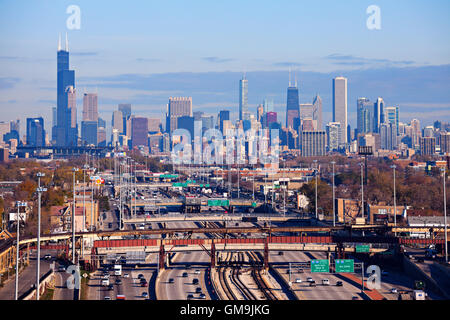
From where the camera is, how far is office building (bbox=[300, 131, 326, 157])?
170125 millimetres

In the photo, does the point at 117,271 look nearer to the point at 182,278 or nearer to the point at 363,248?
the point at 182,278

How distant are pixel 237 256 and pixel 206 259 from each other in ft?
7.26

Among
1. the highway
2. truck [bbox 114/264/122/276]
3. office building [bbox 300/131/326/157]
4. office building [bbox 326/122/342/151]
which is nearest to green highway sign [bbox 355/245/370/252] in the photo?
the highway

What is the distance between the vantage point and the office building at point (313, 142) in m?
170

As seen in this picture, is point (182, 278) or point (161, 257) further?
point (161, 257)

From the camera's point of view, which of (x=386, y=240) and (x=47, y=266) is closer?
(x=47, y=266)

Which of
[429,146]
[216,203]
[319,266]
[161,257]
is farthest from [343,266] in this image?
[429,146]

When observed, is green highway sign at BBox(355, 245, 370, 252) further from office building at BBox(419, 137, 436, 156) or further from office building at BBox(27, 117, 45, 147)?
office building at BBox(27, 117, 45, 147)

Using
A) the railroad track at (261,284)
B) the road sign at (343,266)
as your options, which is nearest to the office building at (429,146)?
the railroad track at (261,284)

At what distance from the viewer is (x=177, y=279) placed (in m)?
21.0

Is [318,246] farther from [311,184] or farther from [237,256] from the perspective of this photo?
[311,184]

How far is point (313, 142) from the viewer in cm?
17088

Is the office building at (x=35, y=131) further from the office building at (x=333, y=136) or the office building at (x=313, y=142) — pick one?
the office building at (x=333, y=136)
